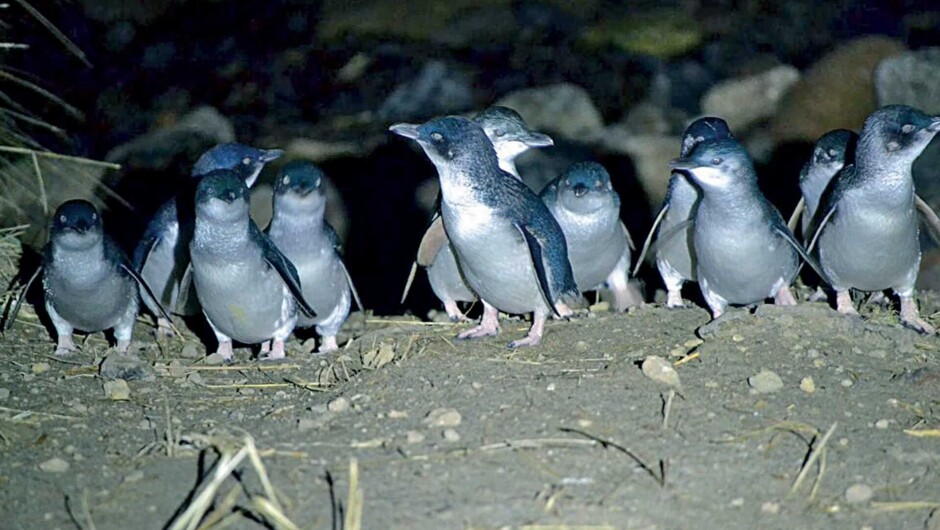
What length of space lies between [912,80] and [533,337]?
309 inches

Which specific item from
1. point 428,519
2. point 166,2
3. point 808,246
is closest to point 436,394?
point 428,519

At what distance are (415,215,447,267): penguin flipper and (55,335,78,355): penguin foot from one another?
1.99m

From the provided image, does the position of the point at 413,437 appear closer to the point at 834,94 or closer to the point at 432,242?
the point at 432,242

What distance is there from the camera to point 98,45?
15.7 m

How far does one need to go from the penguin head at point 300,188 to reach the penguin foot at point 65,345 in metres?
1.39

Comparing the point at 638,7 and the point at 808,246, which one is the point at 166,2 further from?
the point at 808,246

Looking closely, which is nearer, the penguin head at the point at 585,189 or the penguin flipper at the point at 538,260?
the penguin flipper at the point at 538,260

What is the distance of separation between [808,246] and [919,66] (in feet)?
21.9

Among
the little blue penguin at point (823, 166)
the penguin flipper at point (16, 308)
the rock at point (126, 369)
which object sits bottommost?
the rock at point (126, 369)

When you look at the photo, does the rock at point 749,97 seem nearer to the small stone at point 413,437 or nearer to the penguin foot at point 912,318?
the penguin foot at point 912,318

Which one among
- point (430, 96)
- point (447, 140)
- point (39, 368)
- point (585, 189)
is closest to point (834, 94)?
point (430, 96)

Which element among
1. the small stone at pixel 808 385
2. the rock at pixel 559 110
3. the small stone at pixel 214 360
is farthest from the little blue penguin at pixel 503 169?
the rock at pixel 559 110

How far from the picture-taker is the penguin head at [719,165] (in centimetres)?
629

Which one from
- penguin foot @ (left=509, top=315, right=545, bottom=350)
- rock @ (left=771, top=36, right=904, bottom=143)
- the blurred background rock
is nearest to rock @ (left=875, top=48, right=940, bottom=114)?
the blurred background rock
